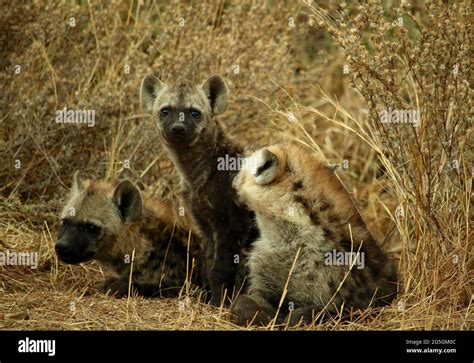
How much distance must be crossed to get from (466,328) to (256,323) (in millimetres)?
1220

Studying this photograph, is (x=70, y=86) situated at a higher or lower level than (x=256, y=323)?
higher

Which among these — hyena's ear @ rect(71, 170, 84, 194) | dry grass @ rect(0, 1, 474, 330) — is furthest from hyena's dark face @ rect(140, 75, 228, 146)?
hyena's ear @ rect(71, 170, 84, 194)

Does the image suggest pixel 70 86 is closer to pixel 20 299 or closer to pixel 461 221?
pixel 20 299

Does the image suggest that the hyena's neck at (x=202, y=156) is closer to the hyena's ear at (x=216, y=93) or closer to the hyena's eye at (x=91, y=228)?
the hyena's ear at (x=216, y=93)

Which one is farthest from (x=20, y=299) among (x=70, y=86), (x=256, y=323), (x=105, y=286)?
(x=70, y=86)

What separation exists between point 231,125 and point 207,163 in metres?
1.53

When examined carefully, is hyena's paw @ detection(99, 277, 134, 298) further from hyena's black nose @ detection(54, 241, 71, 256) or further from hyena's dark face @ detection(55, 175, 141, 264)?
hyena's black nose @ detection(54, 241, 71, 256)

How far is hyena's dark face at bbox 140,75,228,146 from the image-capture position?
6.61 m

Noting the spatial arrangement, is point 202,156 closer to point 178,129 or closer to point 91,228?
point 178,129

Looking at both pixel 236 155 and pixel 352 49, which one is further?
pixel 236 155
